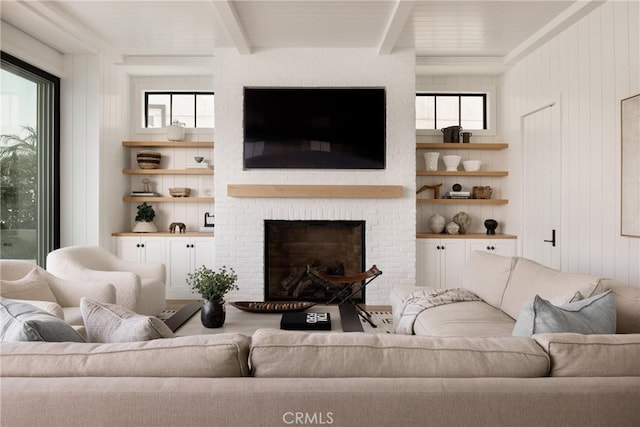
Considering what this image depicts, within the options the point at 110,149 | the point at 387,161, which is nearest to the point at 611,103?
the point at 387,161

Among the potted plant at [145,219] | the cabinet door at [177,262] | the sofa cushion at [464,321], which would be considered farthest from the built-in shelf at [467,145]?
the potted plant at [145,219]

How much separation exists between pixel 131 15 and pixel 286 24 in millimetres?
1355

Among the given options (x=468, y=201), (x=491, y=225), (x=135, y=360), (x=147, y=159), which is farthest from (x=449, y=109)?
(x=135, y=360)

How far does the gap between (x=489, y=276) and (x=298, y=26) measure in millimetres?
2768

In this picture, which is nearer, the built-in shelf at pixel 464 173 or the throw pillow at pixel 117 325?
the throw pillow at pixel 117 325

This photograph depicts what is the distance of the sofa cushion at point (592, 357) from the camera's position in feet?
3.98

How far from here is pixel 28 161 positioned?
434 centimetres

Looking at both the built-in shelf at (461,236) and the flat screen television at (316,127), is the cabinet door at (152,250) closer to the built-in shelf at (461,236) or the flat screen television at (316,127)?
the flat screen television at (316,127)

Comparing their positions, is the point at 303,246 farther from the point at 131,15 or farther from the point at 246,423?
the point at 246,423

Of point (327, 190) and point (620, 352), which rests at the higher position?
point (327, 190)

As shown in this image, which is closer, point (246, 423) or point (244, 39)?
point (246, 423)

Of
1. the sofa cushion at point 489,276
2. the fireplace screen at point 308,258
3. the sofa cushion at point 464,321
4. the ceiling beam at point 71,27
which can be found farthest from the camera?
the fireplace screen at point 308,258

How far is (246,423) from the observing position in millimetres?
1121
